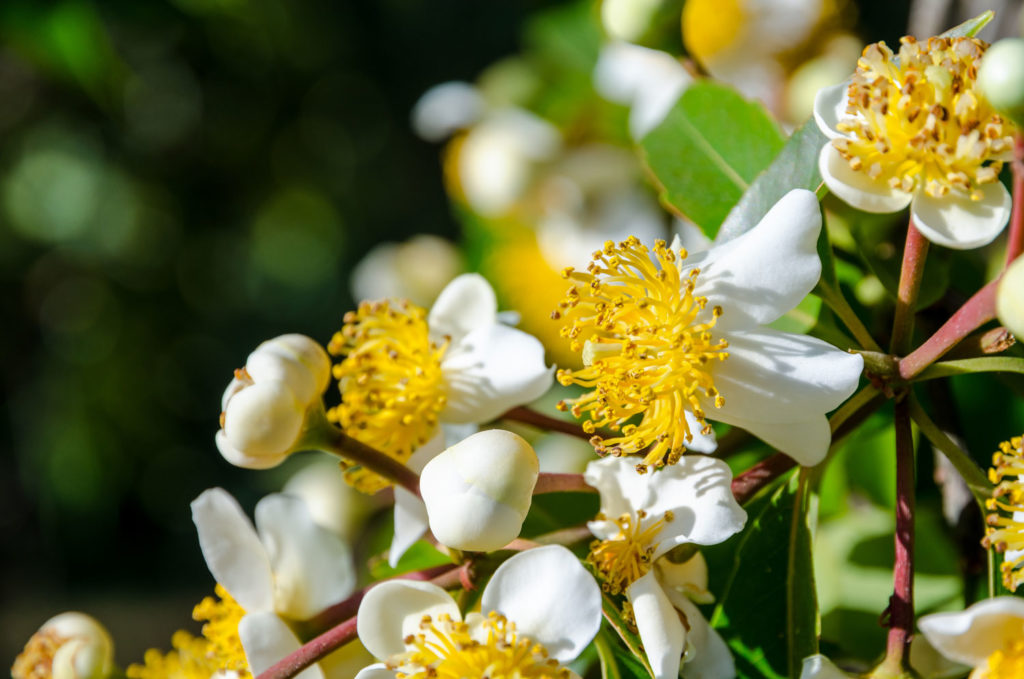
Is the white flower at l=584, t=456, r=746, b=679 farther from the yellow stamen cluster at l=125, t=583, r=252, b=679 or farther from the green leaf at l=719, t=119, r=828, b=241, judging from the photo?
the yellow stamen cluster at l=125, t=583, r=252, b=679

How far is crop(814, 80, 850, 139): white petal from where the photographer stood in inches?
25.9

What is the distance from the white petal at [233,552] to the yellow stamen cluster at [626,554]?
0.89 feet

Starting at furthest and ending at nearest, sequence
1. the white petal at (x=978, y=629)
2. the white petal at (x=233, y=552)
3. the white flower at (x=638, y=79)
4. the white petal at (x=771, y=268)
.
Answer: the white flower at (x=638, y=79) < the white petal at (x=233, y=552) < the white petal at (x=771, y=268) < the white petal at (x=978, y=629)

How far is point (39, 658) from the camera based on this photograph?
2.62 feet

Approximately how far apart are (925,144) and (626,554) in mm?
339

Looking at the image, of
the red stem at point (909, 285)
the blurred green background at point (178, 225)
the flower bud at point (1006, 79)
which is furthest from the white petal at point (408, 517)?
the blurred green background at point (178, 225)

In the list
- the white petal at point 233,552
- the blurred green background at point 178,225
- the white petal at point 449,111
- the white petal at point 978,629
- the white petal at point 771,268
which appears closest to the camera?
the white petal at point 978,629

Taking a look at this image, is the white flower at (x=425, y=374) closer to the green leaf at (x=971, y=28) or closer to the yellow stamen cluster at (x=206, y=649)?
the yellow stamen cluster at (x=206, y=649)

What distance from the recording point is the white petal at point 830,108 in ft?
2.16

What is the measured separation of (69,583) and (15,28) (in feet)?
6.41

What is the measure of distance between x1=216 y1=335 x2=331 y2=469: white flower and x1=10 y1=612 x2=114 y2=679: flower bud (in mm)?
237

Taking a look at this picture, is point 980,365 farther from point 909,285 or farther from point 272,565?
point 272,565

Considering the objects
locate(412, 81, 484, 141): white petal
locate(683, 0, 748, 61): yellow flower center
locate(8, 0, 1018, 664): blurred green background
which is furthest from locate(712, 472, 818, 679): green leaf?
locate(8, 0, 1018, 664): blurred green background

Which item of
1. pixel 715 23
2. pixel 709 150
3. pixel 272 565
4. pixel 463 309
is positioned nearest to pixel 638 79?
pixel 715 23
